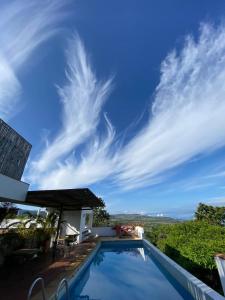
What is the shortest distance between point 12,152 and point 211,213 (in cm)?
3015

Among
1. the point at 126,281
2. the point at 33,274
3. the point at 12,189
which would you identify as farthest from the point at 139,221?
the point at 33,274

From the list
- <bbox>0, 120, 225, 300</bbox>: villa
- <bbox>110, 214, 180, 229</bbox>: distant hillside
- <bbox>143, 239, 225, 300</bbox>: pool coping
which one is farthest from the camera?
<bbox>110, 214, 180, 229</bbox>: distant hillside

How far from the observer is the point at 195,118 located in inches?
512

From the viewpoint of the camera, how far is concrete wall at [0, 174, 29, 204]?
28.9 feet

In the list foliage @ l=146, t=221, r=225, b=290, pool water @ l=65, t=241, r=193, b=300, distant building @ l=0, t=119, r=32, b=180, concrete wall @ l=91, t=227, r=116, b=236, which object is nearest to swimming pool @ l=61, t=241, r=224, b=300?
pool water @ l=65, t=241, r=193, b=300

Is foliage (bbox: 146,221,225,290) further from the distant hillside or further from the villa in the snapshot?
the distant hillside

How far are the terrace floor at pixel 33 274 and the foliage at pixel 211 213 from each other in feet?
87.0

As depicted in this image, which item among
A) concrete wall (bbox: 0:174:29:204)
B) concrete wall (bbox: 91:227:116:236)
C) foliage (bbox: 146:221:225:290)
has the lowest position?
foliage (bbox: 146:221:225:290)

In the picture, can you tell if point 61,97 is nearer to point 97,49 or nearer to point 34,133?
point 97,49

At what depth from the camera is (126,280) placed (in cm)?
875

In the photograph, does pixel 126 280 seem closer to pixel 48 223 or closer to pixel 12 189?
pixel 48 223

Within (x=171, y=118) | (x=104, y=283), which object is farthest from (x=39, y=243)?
(x=171, y=118)

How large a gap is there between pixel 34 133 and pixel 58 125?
210cm

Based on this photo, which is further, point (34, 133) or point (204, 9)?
point (34, 133)
